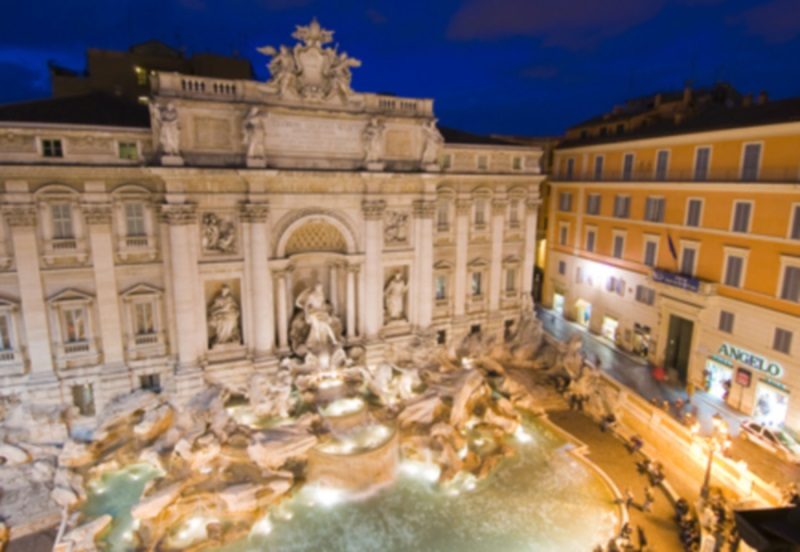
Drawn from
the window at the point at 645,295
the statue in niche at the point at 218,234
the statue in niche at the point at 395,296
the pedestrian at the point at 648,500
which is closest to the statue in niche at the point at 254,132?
the statue in niche at the point at 218,234

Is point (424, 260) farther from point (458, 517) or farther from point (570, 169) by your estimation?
point (570, 169)

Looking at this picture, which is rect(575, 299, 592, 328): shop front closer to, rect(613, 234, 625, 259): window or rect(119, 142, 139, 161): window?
rect(613, 234, 625, 259): window

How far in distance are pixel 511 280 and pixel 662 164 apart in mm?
9141

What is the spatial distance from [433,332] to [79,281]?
49.0ft

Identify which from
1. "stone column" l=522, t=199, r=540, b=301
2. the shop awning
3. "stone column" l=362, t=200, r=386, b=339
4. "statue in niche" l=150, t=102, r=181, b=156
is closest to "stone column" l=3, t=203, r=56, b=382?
"statue in niche" l=150, t=102, r=181, b=156

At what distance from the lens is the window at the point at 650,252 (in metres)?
24.5

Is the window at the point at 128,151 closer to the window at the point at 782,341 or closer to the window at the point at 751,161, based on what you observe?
the window at the point at 751,161

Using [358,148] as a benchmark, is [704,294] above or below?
below

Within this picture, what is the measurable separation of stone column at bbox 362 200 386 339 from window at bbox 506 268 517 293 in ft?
25.5

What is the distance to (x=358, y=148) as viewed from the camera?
70.0 feet

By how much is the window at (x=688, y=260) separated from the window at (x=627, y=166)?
520cm

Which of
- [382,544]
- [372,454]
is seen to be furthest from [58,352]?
[382,544]

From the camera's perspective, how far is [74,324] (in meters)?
18.5

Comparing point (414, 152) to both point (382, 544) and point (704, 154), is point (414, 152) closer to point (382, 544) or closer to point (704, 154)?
point (704, 154)
